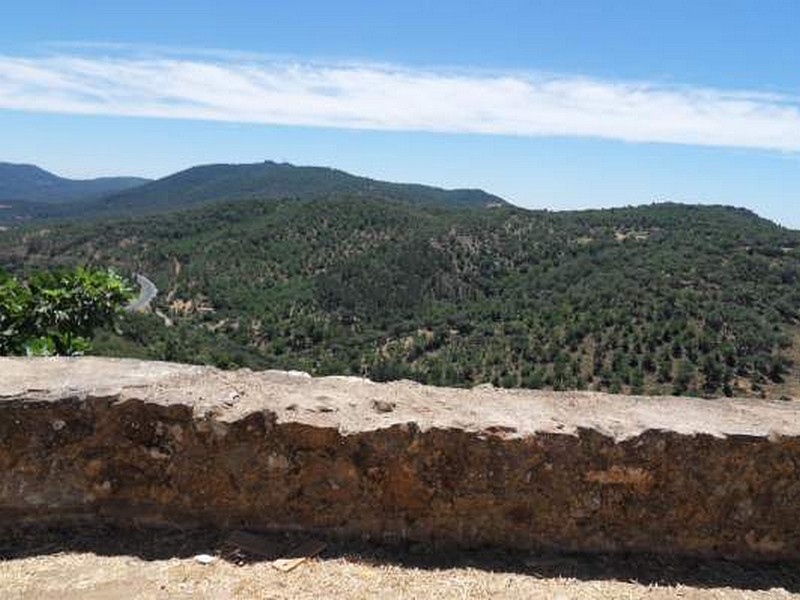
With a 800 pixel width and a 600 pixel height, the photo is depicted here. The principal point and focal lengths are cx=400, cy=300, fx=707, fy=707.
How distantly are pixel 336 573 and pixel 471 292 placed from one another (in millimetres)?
64776

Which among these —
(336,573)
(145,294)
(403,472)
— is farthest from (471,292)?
(336,573)

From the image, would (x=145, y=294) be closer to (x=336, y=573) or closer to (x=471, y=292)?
(x=471, y=292)

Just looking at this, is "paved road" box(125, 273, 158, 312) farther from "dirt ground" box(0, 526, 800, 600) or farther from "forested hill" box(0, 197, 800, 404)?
"dirt ground" box(0, 526, 800, 600)

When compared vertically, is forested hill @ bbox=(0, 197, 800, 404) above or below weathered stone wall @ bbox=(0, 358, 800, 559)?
below

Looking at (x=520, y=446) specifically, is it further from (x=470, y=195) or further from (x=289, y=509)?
(x=470, y=195)

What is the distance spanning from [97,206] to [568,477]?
213 m

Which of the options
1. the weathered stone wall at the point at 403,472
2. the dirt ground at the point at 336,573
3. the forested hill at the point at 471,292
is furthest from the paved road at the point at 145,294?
the dirt ground at the point at 336,573

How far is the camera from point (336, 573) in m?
3.99

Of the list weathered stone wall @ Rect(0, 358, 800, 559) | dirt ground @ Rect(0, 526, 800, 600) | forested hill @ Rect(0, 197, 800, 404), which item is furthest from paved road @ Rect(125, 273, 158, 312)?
dirt ground @ Rect(0, 526, 800, 600)

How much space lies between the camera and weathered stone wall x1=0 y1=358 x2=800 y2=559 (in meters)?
4.30

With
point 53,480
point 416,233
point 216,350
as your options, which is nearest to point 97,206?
point 416,233

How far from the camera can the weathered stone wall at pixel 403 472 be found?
430cm

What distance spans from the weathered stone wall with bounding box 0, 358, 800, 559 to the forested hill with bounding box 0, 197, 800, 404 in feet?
98.2

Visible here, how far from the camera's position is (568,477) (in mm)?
4324
